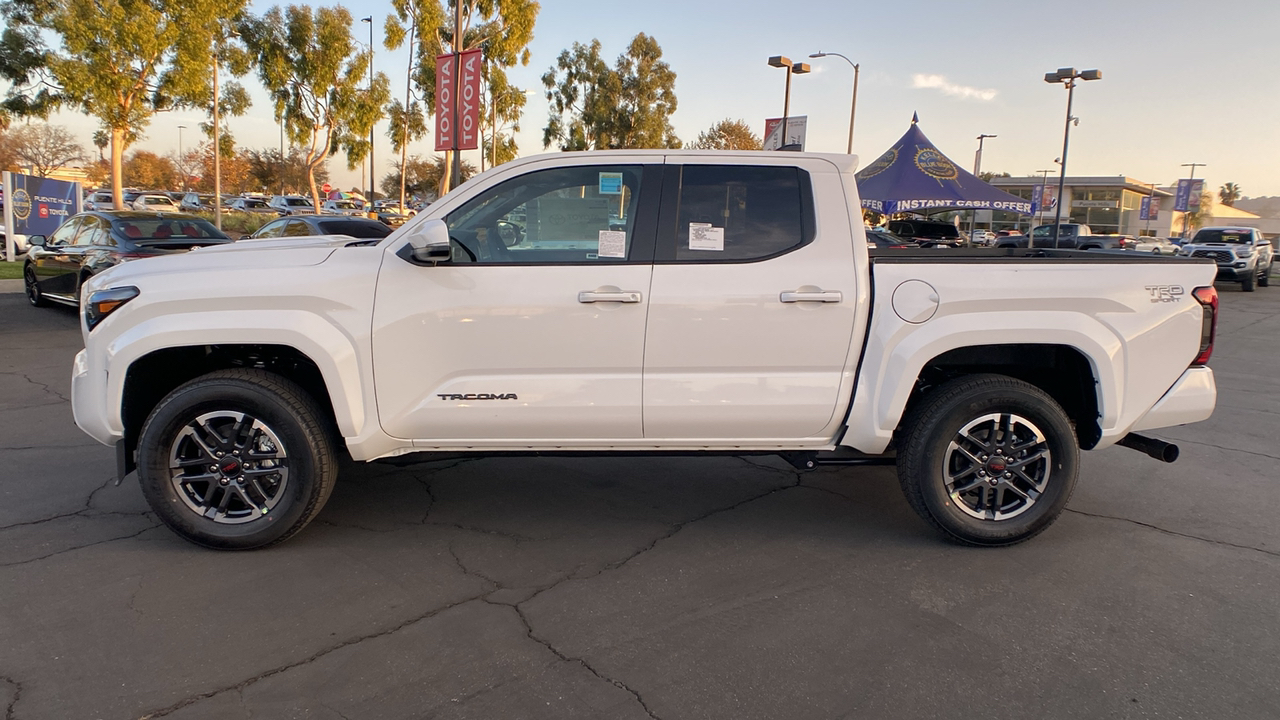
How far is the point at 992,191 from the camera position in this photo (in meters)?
21.4

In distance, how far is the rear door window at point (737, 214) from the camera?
13.3ft

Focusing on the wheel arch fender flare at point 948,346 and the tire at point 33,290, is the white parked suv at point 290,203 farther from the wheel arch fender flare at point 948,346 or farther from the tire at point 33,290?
the wheel arch fender flare at point 948,346

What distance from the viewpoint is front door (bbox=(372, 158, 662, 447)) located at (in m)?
3.94

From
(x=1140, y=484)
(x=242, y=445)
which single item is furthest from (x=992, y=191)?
(x=242, y=445)

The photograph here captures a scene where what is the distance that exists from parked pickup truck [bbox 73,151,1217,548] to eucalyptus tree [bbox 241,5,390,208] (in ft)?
109

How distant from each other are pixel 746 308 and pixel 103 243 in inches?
445

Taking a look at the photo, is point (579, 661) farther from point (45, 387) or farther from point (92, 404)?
point (45, 387)

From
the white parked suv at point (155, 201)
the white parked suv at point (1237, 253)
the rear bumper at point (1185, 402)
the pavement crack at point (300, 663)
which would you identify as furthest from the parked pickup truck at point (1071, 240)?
the white parked suv at point (155, 201)

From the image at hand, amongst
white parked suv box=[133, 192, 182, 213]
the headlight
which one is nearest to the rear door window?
the headlight

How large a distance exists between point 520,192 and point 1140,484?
14.3ft

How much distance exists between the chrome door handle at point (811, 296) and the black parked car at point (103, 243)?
397 inches

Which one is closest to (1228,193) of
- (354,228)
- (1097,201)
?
(1097,201)

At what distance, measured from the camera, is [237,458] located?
4055 mm

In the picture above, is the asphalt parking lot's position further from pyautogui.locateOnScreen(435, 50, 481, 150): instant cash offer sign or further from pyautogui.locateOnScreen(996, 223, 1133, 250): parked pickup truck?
pyautogui.locateOnScreen(996, 223, 1133, 250): parked pickup truck
